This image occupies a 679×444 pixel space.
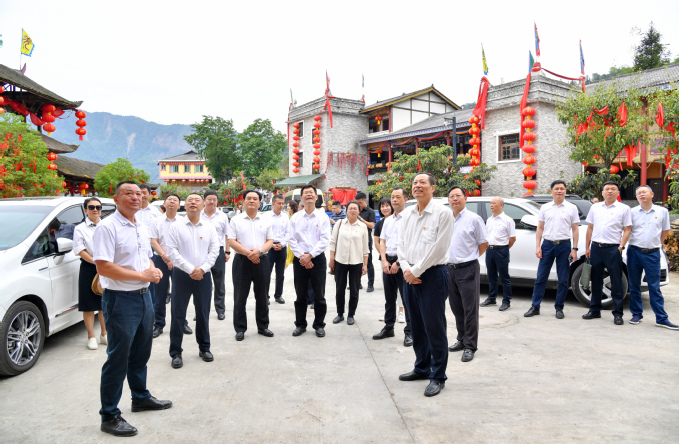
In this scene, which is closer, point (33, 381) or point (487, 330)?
point (33, 381)

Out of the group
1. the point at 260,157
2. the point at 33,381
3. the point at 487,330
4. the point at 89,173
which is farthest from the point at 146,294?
the point at 260,157

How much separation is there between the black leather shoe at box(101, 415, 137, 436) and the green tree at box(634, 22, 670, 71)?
39.0 metres

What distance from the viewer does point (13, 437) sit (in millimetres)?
2969

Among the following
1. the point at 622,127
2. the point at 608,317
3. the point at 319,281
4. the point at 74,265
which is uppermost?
the point at 622,127

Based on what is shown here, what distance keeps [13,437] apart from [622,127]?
53.7 ft

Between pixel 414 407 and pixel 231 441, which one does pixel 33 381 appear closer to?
pixel 231 441

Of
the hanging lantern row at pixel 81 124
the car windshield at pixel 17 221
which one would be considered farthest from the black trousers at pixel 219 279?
the hanging lantern row at pixel 81 124

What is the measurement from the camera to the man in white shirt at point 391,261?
17.4 feet

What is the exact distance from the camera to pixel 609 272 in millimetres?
5965

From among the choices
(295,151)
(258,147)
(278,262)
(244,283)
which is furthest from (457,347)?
(258,147)

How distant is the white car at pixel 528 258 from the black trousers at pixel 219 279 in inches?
140

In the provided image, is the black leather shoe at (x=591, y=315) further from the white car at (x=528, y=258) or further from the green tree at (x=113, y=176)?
the green tree at (x=113, y=176)

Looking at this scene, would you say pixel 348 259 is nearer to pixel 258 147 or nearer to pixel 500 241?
pixel 500 241

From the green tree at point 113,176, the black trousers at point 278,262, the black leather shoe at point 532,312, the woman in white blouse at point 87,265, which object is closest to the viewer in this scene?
the woman in white blouse at point 87,265
